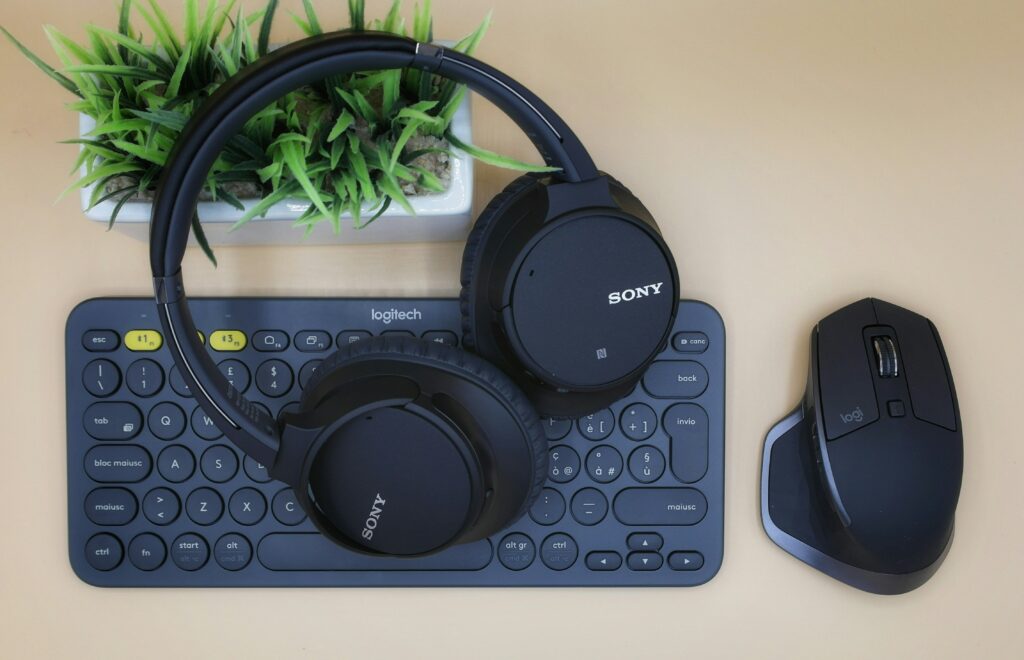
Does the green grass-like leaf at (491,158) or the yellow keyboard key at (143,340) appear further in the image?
the yellow keyboard key at (143,340)

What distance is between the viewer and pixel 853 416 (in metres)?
0.51

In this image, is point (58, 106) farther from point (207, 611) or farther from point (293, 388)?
point (207, 611)

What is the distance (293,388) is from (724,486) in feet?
0.97

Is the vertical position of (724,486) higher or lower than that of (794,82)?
lower

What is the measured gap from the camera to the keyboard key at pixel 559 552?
53 centimetres

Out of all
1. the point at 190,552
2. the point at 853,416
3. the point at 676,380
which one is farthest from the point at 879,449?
the point at 190,552

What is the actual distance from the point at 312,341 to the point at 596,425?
0.20 metres

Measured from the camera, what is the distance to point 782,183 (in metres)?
0.54

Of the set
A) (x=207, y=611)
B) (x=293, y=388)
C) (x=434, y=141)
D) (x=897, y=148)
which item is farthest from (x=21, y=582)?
(x=897, y=148)

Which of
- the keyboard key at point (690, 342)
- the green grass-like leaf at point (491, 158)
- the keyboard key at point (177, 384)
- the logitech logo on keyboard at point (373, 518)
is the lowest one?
the logitech logo on keyboard at point (373, 518)

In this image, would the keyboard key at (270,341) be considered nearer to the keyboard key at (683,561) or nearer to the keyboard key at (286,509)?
the keyboard key at (286,509)


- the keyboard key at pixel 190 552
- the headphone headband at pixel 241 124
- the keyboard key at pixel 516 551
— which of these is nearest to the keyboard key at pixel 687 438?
the keyboard key at pixel 516 551

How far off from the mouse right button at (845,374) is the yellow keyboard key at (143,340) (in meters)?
0.43

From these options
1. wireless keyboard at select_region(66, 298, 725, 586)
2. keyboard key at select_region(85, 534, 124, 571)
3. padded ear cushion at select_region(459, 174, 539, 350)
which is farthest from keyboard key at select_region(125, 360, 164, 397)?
padded ear cushion at select_region(459, 174, 539, 350)
